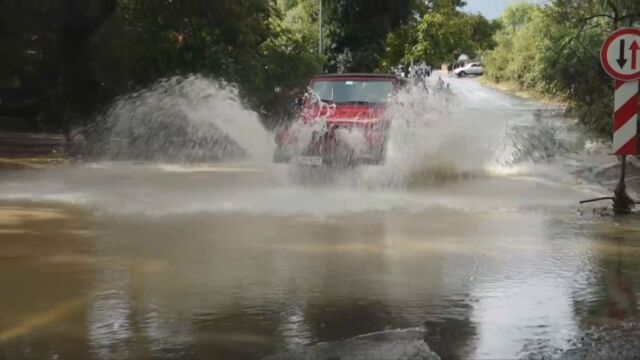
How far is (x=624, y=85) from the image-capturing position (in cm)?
995

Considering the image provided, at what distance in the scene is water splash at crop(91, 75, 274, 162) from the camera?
16.4 meters

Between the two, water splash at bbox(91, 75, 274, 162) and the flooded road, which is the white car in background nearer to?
water splash at bbox(91, 75, 274, 162)

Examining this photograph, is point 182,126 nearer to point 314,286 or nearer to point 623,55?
point 623,55

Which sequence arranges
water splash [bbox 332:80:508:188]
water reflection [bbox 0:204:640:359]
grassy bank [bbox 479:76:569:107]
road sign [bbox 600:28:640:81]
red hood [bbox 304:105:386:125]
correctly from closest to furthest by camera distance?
water reflection [bbox 0:204:640:359] → road sign [bbox 600:28:640:81] → red hood [bbox 304:105:386:125] → water splash [bbox 332:80:508:188] → grassy bank [bbox 479:76:569:107]

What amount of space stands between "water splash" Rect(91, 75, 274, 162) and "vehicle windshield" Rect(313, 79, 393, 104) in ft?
6.73

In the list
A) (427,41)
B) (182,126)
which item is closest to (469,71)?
(427,41)

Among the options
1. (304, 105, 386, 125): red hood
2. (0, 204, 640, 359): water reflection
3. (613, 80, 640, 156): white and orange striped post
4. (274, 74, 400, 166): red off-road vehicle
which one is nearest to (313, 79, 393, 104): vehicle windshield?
(274, 74, 400, 166): red off-road vehicle

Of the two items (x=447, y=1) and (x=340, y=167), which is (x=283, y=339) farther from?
(x=447, y=1)

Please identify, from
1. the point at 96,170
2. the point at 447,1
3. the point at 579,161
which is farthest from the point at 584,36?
the point at 447,1

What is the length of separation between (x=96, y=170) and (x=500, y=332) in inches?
449

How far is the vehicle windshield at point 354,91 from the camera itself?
13961 millimetres

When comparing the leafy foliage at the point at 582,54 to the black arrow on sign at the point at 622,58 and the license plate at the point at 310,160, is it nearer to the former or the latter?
the black arrow on sign at the point at 622,58

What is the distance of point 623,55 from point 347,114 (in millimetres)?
4851

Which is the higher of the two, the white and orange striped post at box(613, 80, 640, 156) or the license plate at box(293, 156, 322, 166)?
the white and orange striped post at box(613, 80, 640, 156)
